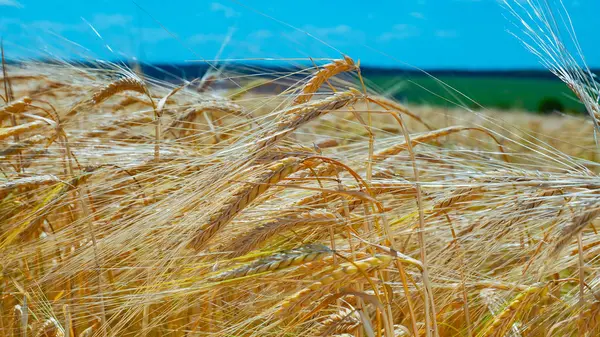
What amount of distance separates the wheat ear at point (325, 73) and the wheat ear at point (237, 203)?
0.32 m

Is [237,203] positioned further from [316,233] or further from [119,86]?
[119,86]

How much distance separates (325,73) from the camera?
4.94 feet

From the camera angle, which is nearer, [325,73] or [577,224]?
[577,224]

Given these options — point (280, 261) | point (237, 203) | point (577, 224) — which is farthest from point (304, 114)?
point (577, 224)

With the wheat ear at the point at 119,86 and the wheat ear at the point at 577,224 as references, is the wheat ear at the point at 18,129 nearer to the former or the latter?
the wheat ear at the point at 119,86

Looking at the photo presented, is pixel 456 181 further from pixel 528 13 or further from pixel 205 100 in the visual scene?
pixel 205 100

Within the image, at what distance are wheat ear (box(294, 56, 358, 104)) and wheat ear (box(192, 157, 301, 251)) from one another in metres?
0.32

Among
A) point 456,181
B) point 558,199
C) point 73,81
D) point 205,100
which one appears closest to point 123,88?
point 205,100

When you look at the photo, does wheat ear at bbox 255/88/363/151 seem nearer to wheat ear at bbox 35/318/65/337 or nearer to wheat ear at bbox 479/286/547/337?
wheat ear at bbox 479/286/547/337

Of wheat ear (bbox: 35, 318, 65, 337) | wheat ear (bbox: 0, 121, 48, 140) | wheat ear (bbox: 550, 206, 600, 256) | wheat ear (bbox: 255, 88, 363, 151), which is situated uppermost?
wheat ear (bbox: 255, 88, 363, 151)

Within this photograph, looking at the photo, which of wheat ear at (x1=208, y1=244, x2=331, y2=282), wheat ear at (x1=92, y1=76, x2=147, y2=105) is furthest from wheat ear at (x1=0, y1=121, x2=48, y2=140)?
wheat ear at (x1=208, y1=244, x2=331, y2=282)

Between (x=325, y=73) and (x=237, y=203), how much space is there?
1.47ft

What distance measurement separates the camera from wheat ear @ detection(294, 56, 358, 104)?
58.4 inches

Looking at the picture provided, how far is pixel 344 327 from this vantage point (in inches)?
53.1
